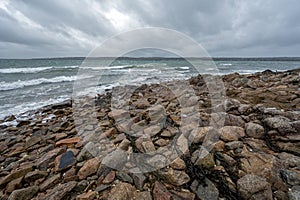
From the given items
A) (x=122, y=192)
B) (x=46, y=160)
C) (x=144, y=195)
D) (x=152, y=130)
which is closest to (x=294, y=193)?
(x=144, y=195)

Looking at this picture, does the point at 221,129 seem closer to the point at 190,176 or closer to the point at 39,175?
the point at 190,176

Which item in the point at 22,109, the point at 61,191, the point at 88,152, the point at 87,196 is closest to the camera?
the point at 87,196

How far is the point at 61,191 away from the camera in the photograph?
1.95 metres

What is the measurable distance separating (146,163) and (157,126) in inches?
32.8

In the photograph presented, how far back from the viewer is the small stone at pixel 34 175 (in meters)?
2.27

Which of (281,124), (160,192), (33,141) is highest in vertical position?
(281,124)

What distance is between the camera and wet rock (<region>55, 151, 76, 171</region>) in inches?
95.0

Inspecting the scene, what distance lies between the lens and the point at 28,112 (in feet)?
19.9

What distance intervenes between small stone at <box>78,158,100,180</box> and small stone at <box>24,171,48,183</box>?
1.74 feet

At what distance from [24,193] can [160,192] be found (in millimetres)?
1494

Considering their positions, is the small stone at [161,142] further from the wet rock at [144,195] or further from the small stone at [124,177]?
the wet rock at [144,195]

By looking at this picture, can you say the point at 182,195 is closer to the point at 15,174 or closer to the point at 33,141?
the point at 15,174

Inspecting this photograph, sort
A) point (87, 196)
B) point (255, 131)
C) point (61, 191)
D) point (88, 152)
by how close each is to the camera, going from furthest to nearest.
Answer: point (88, 152) → point (255, 131) → point (61, 191) → point (87, 196)

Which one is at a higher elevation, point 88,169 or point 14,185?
point 88,169
